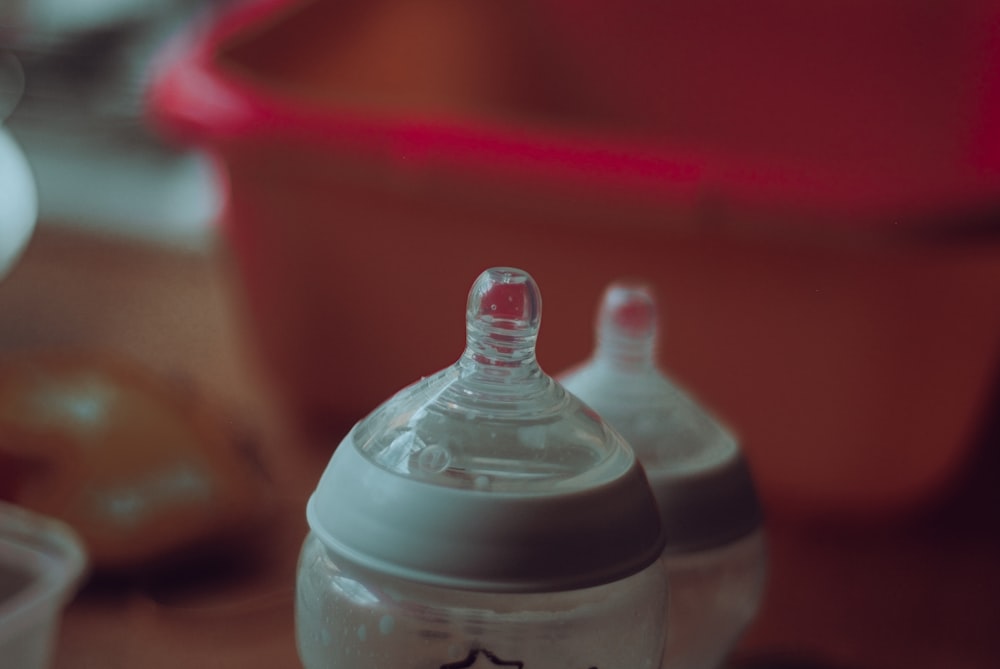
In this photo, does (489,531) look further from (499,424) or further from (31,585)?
(31,585)

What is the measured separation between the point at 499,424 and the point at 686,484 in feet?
0.22

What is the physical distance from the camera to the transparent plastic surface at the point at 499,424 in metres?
0.22

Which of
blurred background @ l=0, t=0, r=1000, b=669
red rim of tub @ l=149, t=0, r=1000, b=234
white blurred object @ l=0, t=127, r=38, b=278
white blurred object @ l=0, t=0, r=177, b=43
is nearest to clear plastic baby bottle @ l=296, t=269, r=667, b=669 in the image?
blurred background @ l=0, t=0, r=1000, b=669

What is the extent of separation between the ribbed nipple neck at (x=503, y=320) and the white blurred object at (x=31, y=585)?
16 centimetres

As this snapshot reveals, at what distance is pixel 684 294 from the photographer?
2.48 feet

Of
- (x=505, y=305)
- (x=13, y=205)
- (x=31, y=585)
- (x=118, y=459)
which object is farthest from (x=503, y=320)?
(x=13, y=205)

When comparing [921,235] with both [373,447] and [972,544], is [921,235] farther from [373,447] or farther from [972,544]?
[373,447]

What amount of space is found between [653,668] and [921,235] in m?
0.49

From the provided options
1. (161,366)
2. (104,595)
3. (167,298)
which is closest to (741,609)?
(104,595)

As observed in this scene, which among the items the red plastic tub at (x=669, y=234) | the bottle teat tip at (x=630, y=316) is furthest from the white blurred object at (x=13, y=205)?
the bottle teat tip at (x=630, y=316)

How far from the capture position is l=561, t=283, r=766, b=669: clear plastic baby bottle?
0.28 m

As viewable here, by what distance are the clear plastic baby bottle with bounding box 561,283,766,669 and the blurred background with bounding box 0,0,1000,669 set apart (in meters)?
0.20

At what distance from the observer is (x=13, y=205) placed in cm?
113

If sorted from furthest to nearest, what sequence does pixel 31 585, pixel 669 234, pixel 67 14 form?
pixel 67 14 → pixel 669 234 → pixel 31 585
